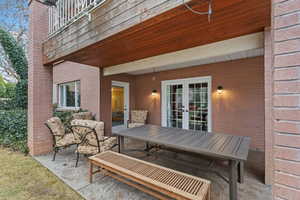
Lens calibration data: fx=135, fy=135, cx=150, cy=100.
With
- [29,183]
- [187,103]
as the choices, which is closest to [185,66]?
[187,103]

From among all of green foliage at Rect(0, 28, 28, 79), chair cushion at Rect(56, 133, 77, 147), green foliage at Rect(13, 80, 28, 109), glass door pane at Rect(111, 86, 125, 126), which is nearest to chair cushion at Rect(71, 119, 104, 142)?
chair cushion at Rect(56, 133, 77, 147)

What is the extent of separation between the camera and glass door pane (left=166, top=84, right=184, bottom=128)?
5312mm

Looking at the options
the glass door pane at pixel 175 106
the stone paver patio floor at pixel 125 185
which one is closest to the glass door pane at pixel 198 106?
the glass door pane at pixel 175 106

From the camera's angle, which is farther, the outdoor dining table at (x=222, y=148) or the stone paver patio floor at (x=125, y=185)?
the stone paver patio floor at (x=125, y=185)

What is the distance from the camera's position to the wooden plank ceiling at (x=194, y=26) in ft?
5.19

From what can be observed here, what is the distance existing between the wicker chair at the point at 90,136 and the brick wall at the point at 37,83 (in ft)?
4.63

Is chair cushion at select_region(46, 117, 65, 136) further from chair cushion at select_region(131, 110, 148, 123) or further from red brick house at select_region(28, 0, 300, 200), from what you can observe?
chair cushion at select_region(131, 110, 148, 123)

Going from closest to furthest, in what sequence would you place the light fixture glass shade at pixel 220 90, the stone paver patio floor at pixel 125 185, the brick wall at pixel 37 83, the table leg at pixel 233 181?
the table leg at pixel 233 181 → the stone paver patio floor at pixel 125 185 → the brick wall at pixel 37 83 → the light fixture glass shade at pixel 220 90

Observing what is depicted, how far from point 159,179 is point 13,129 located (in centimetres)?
529

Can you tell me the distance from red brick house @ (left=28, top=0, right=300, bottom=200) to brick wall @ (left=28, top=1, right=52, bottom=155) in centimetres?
2

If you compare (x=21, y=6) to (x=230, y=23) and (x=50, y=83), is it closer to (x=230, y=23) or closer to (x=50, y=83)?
(x=50, y=83)

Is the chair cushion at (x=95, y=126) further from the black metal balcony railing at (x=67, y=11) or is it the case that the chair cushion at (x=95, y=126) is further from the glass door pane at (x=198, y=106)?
the glass door pane at (x=198, y=106)

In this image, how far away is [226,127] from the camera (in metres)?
4.30

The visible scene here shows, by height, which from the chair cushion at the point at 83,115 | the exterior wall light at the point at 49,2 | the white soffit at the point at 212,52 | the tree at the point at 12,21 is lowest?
the chair cushion at the point at 83,115
